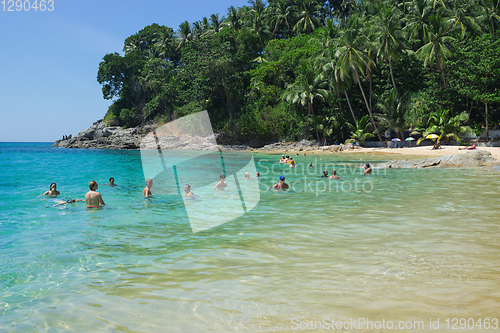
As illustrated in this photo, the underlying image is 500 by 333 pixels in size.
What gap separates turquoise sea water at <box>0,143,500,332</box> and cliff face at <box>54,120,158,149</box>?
5989cm

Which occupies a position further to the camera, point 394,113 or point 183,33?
point 183,33

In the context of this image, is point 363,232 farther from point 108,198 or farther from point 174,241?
point 108,198

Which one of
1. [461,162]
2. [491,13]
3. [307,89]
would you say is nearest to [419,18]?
[491,13]

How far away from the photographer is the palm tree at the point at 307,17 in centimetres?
5894

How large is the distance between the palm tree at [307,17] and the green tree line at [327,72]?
24cm

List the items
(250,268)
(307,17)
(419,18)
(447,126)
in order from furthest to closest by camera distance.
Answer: (307,17) → (419,18) → (447,126) → (250,268)

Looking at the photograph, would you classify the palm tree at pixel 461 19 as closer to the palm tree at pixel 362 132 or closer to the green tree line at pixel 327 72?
the green tree line at pixel 327 72

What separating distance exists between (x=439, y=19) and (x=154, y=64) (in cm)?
4921

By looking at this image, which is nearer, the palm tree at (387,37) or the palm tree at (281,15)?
the palm tree at (387,37)

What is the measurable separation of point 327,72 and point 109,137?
52.0 meters

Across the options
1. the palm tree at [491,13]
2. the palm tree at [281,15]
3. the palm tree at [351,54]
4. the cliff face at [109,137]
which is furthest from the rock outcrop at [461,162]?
the cliff face at [109,137]

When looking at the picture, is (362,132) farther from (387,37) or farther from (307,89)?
(387,37)

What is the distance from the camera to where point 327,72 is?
147 ft

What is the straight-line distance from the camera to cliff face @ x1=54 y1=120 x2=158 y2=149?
220 feet
